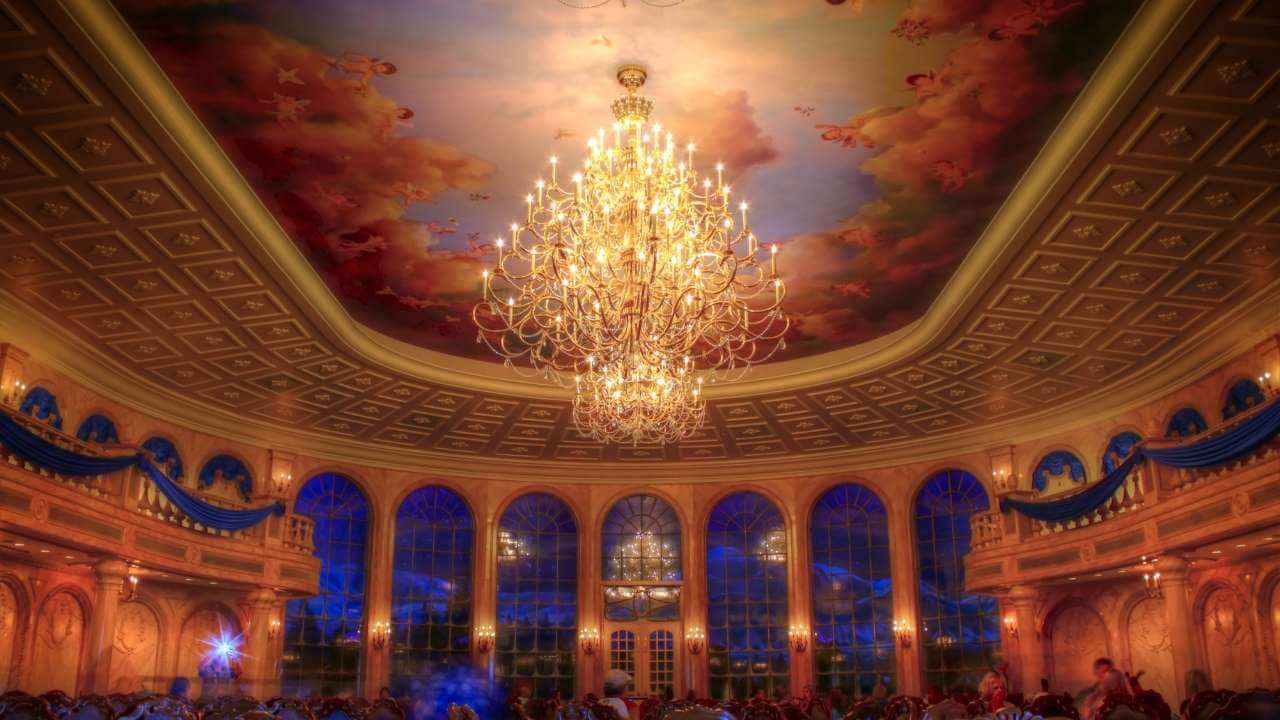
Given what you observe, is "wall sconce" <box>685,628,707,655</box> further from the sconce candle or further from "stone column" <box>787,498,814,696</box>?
the sconce candle

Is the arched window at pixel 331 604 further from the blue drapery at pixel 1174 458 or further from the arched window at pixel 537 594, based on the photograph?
the blue drapery at pixel 1174 458

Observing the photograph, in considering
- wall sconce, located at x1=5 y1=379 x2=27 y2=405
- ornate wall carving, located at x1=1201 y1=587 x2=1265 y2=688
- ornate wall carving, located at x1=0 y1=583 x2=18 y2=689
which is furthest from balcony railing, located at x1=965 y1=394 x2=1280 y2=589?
ornate wall carving, located at x1=0 y1=583 x2=18 y2=689

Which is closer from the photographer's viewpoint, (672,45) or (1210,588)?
(672,45)

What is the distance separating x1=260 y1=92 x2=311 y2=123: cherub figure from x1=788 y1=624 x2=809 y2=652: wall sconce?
18.4 meters

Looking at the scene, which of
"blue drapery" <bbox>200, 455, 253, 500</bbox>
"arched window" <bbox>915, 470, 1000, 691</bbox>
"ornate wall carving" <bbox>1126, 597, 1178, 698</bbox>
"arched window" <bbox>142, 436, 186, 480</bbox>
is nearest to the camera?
"ornate wall carving" <bbox>1126, 597, 1178, 698</bbox>

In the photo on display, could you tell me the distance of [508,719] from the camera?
10312 millimetres

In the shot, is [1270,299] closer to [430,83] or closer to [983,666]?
[983,666]

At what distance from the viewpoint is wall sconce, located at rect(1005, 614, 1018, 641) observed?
22.6m

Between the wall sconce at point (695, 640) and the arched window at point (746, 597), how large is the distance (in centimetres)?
30

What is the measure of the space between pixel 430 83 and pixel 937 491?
1795 cm

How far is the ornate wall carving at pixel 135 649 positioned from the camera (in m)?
20.7

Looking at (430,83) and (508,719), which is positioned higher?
(430,83)

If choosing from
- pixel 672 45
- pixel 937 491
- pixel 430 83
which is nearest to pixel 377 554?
pixel 937 491

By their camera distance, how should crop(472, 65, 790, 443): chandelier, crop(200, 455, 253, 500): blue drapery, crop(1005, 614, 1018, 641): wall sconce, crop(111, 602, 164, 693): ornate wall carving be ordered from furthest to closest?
1. crop(200, 455, 253, 500): blue drapery
2. crop(1005, 614, 1018, 641): wall sconce
3. crop(111, 602, 164, 693): ornate wall carving
4. crop(472, 65, 790, 443): chandelier
